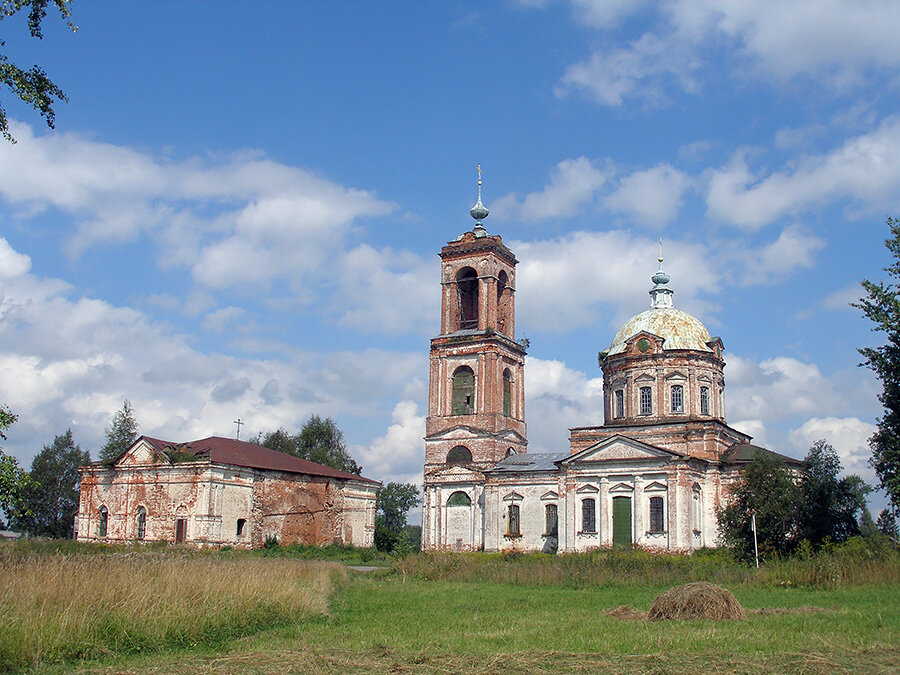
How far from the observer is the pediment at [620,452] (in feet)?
130

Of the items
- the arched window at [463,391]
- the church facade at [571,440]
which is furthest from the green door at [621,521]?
the arched window at [463,391]

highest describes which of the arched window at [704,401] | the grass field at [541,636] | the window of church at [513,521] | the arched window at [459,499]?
the arched window at [704,401]

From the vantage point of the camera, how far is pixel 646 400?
45.2 metres

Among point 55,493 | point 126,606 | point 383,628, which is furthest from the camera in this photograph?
point 55,493

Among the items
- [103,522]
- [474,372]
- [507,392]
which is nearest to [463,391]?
[474,372]

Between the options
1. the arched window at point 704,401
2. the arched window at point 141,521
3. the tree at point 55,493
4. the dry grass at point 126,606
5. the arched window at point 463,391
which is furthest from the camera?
the tree at point 55,493

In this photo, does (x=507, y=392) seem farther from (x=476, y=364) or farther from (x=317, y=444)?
(x=317, y=444)

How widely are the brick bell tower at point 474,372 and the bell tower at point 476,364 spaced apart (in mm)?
49

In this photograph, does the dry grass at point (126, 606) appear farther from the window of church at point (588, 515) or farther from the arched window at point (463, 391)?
the arched window at point (463, 391)

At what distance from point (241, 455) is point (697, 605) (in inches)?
1354

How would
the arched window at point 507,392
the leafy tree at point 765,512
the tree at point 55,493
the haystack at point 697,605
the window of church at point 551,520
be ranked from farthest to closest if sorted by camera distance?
1. the tree at point 55,493
2. the arched window at point 507,392
3. the window of church at point 551,520
4. the leafy tree at point 765,512
5. the haystack at point 697,605

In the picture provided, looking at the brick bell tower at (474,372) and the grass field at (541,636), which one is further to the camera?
the brick bell tower at (474,372)

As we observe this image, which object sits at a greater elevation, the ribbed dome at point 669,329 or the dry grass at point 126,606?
the ribbed dome at point 669,329

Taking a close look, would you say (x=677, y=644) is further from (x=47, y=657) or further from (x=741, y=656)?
(x=47, y=657)
